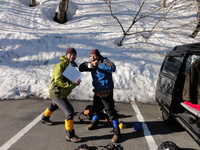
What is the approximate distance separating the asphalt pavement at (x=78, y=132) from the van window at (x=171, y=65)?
136 centimetres

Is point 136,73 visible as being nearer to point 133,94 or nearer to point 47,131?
point 133,94

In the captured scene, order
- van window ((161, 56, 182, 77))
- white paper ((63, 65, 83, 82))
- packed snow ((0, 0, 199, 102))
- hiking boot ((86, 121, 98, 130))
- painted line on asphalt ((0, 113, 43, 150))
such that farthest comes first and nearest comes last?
packed snow ((0, 0, 199, 102)), hiking boot ((86, 121, 98, 130)), van window ((161, 56, 182, 77)), white paper ((63, 65, 83, 82)), painted line on asphalt ((0, 113, 43, 150))

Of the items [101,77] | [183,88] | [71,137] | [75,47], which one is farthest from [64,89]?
[75,47]

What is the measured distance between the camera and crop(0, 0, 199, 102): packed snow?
6.78 metres

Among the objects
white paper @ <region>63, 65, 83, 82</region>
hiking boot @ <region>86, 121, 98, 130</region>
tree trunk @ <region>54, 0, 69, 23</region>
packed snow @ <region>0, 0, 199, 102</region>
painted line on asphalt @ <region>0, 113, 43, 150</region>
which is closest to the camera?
painted line on asphalt @ <region>0, 113, 43, 150</region>

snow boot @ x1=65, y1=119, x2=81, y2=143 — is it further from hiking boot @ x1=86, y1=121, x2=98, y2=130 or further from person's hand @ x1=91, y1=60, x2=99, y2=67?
person's hand @ x1=91, y1=60, x2=99, y2=67

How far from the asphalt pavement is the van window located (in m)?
1.36

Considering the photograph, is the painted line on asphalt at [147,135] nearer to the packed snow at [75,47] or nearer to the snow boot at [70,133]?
the packed snow at [75,47]

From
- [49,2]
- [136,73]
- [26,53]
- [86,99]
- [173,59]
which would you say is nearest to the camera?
[173,59]

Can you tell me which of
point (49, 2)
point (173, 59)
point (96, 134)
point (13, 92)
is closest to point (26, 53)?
point (13, 92)

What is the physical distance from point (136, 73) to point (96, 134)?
432 cm

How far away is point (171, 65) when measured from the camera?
14.3ft

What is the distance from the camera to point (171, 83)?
4000 millimetres

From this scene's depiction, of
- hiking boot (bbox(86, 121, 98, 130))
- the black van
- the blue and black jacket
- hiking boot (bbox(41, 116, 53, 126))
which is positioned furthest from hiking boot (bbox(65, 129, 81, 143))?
the black van
